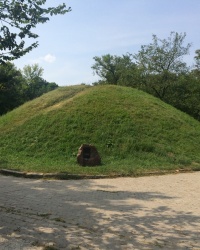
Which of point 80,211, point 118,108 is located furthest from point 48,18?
point 118,108

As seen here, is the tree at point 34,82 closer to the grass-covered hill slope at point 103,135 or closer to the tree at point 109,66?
the tree at point 109,66

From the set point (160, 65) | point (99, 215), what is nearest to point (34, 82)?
point (160, 65)

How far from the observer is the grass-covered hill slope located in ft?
35.2

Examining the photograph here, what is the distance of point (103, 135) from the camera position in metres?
13.1

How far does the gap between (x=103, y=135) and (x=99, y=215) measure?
792 cm

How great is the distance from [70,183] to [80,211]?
2.72m

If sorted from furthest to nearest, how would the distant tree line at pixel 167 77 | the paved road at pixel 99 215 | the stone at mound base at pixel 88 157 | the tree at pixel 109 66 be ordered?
the tree at pixel 109 66, the distant tree line at pixel 167 77, the stone at mound base at pixel 88 157, the paved road at pixel 99 215

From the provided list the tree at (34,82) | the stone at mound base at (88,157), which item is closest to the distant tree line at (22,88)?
the tree at (34,82)

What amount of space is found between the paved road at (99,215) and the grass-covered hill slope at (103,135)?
A: 171 cm

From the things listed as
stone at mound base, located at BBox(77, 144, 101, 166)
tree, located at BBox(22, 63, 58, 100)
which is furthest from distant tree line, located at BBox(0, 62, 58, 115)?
stone at mound base, located at BBox(77, 144, 101, 166)

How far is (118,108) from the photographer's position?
1566cm

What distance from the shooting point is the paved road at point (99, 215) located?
4.05 meters

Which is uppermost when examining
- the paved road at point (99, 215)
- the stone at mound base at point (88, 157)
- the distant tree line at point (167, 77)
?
the distant tree line at point (167, 77)

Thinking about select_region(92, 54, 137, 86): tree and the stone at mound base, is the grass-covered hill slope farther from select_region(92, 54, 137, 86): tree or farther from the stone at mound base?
select_region(92, 54, 137, 86): tree
